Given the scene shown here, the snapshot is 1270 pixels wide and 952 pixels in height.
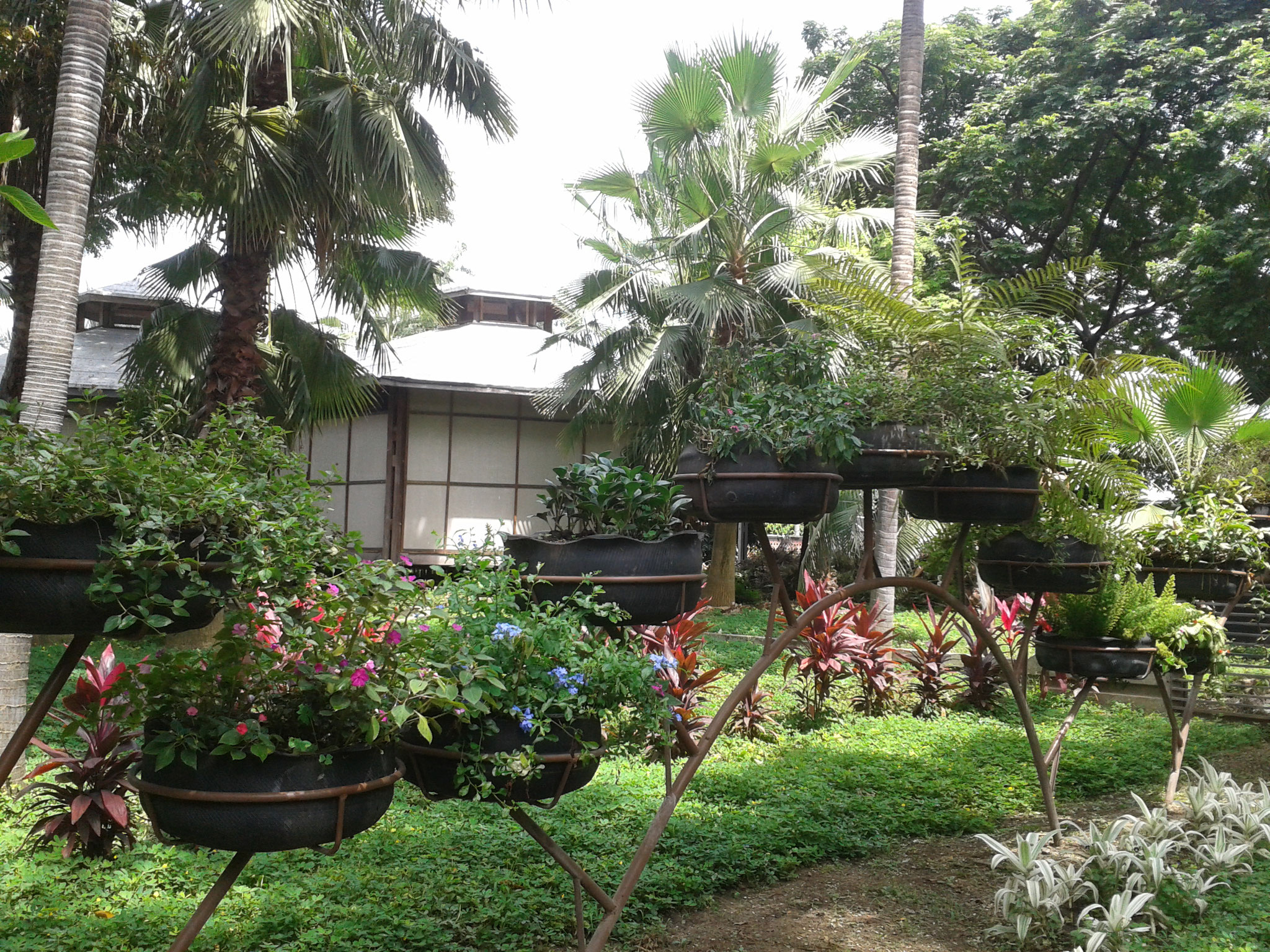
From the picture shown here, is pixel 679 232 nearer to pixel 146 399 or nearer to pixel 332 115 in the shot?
pixel 332 115

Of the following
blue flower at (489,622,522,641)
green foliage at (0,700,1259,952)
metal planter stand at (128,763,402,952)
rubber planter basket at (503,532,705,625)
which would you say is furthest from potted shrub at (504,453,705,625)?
green foliage at (0,700,1259,952)

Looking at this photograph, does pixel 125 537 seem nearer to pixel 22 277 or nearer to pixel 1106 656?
pixel 1106 656

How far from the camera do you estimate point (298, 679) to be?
6.75 feet

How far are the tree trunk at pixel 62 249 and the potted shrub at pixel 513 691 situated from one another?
144 inches

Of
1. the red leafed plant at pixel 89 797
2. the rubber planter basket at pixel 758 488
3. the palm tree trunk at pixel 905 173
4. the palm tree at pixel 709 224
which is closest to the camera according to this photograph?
the rubber planter basket at pixel 758 488

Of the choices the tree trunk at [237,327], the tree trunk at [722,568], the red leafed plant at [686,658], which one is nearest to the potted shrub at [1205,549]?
the red leafed plant at [686,658]

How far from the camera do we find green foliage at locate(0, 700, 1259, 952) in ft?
12.3

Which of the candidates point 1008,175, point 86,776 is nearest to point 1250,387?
point 1008,175

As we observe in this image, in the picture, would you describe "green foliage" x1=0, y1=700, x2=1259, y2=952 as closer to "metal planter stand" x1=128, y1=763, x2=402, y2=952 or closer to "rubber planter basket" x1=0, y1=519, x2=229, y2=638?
"metal planter stand" x1=128, y1=763, x2=402, y2=952

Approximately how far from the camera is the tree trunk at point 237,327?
28.6 feet

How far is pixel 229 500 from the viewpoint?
6.62 ft

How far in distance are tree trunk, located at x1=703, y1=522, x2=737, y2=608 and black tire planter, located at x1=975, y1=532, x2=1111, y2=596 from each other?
9950mm

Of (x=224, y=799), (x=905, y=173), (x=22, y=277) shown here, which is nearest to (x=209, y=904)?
(x=224, y=799)

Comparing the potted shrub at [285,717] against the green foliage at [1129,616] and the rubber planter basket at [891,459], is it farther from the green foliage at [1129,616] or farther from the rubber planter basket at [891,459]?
the green foliage at [1129,616]
